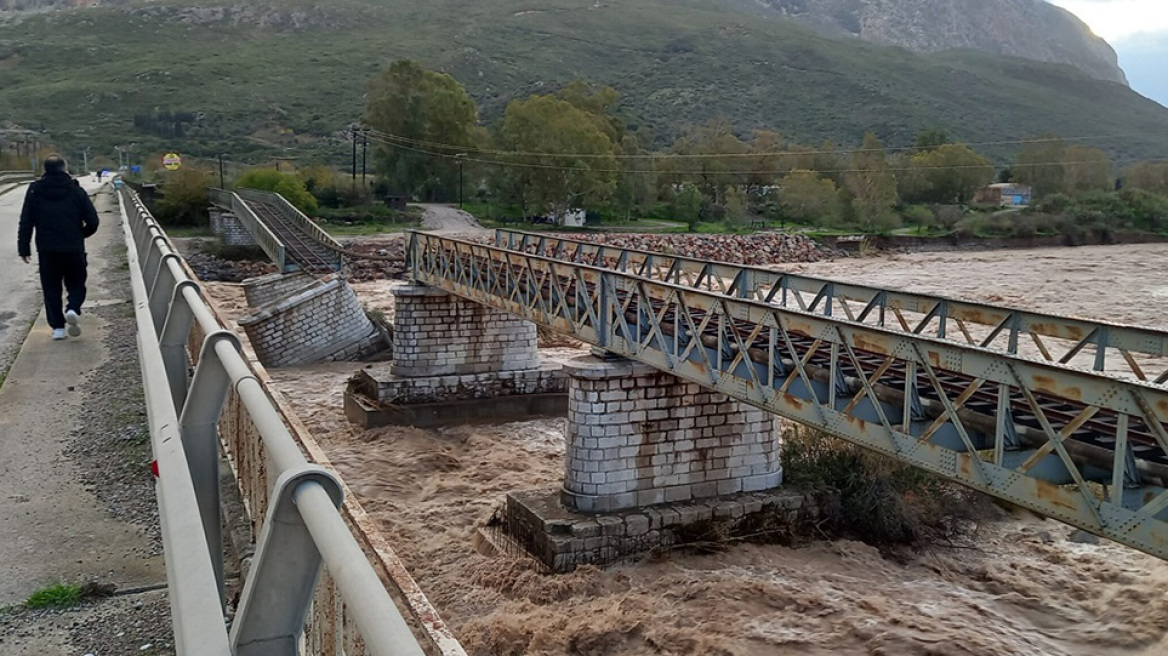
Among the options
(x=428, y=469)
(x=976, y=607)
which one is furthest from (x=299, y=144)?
(x=976, y=607)

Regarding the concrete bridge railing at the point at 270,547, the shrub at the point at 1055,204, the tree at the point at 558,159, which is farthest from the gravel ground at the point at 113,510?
the shrub at the point at 1055,204

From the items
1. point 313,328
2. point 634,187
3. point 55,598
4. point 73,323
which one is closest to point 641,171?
point 634,187

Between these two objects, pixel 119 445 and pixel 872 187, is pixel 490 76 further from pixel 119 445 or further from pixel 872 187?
pixel 119 445

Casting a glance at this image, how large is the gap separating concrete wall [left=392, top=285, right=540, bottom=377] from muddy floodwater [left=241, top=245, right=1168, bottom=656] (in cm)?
364

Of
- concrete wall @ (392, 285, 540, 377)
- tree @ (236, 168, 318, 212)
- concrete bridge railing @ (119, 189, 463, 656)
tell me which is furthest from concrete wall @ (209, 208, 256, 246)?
concrete bridge railing @ (119, 189, 463, 656)

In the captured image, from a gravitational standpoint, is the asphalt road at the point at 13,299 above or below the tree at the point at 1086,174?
below

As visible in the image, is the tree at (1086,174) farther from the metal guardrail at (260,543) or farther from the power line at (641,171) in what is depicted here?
the metal guardrail at (260,543)

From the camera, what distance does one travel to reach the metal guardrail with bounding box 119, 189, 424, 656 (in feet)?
4.66

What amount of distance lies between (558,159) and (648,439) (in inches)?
1870

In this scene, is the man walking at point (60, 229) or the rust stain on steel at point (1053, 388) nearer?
the rust stain on steel at point (1053, 388)

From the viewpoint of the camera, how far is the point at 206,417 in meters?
2.91

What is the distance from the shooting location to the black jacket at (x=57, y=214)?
8125 millimetres

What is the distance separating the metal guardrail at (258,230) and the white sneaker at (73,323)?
20.6 metres

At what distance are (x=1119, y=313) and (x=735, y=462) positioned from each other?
105ft
